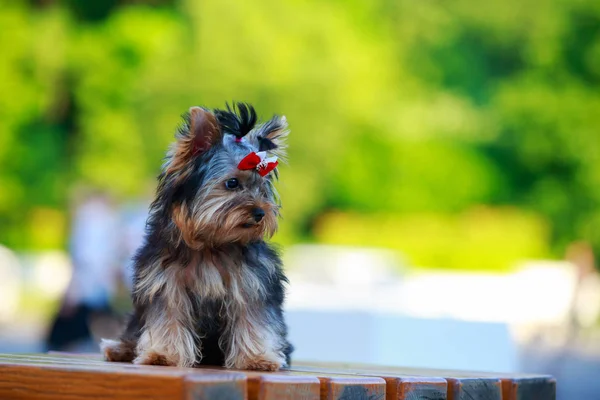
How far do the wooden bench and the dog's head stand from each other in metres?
0.67

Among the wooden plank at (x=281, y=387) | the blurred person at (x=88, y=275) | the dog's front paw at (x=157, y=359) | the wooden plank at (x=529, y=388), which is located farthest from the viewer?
the blurred person at (x=88, y=275)

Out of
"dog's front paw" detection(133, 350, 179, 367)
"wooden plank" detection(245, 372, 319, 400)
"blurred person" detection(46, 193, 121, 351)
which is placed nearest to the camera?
"wooden plank" detection(245, 372, 319, 400)

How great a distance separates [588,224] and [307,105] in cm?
957

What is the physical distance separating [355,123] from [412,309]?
22.0 meters

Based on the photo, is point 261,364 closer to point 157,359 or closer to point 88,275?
point 157,359

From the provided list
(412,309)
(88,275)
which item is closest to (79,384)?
(88,275)

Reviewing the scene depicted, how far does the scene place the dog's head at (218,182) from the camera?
4.13m

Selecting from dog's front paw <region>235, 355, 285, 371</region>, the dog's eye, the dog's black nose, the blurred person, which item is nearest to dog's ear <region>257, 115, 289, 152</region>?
the dog's eye

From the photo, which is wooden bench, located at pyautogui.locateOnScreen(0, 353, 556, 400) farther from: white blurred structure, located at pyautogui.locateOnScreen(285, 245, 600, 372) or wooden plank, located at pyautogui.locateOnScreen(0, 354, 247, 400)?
white blurred structure, located at pyautogui.locateOnScreen(285, 245, 600, 372)

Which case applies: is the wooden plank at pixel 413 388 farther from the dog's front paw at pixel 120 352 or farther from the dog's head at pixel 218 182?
the dog's front paw at pixel 120 352

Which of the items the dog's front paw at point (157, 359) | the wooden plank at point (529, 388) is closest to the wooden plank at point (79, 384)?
the dog's front paw at point (157, 359)

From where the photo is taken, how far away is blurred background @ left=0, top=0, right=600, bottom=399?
30.0 metres

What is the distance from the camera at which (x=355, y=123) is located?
36.5 m

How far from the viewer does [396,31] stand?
129 feet
